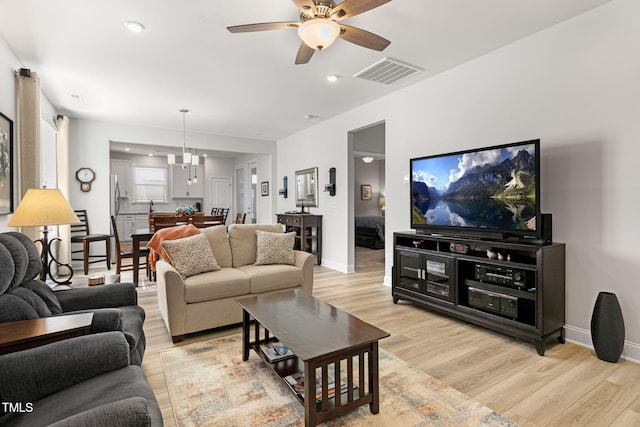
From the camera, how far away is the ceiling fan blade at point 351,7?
2.05 m

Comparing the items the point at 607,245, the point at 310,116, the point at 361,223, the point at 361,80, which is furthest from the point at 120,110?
the point at 607,245

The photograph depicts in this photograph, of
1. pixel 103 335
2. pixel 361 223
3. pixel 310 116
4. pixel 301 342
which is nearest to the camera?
pixel 103 335

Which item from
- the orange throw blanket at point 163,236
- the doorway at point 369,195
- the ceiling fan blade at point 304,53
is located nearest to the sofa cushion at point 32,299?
the orange throw blanket at point 163,236

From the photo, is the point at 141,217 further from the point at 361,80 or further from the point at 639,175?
the point at 639,175

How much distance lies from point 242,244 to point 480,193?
2505 mm

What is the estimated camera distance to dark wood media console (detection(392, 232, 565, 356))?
8.52 ft

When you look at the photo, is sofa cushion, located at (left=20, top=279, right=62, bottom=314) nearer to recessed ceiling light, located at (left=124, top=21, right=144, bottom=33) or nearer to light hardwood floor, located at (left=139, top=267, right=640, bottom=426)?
light hardwood floor, located at (left=139, top=267, right=640, bottom=426)

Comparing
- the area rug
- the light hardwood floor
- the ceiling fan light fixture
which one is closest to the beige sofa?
the light hardwood floor

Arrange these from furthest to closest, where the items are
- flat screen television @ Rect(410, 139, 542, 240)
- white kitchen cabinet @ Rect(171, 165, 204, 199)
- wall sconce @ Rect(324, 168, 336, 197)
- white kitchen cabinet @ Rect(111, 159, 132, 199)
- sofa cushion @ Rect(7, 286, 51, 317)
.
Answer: white kitchen cabinet @ Rect(171, 165, 204, 199) → white kitchen cabinet @ Rect(111, 159, 132, 199) → wall sconce @ Rect(324, 168, 336, 197) → flat screen television @ Rect(410, 139, 542, 240) → sofa cushion @ Rect(7, 286, 51, 317)

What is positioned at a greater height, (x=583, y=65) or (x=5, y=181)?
(x=583, y=65)

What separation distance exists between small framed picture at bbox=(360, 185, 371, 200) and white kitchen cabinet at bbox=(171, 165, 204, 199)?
16.0 ft

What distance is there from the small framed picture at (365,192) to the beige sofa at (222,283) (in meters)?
5.99

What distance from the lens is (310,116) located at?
5758 millimetres

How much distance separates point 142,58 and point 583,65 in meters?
4.09
